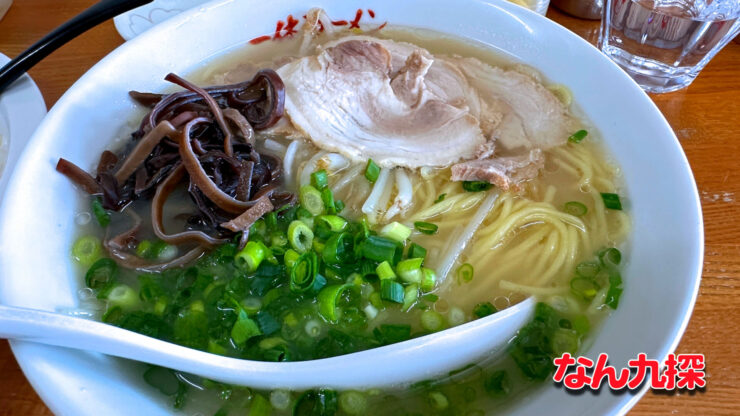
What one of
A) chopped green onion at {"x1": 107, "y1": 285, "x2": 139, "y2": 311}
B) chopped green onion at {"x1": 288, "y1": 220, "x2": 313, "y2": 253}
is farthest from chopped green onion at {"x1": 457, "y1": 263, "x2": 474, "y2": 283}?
chopped green onion at {"x1": 107, "y1": 285, "x2": 139, "y2": 311}

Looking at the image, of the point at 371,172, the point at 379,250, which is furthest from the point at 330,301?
the point at 371,172

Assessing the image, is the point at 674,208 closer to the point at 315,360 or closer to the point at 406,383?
the point at 406,383

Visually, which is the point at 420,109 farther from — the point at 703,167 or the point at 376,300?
the point at 703,167

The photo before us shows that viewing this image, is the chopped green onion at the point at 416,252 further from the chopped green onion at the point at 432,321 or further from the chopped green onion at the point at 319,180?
the chopped green onion at the point at 319,180

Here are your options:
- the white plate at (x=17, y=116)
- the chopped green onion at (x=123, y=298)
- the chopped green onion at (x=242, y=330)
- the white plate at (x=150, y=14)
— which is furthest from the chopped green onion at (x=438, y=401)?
the white plate at (x=150, y=14)

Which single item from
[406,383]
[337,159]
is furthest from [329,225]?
[406,383]

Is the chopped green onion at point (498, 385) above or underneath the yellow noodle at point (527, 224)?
underneath
